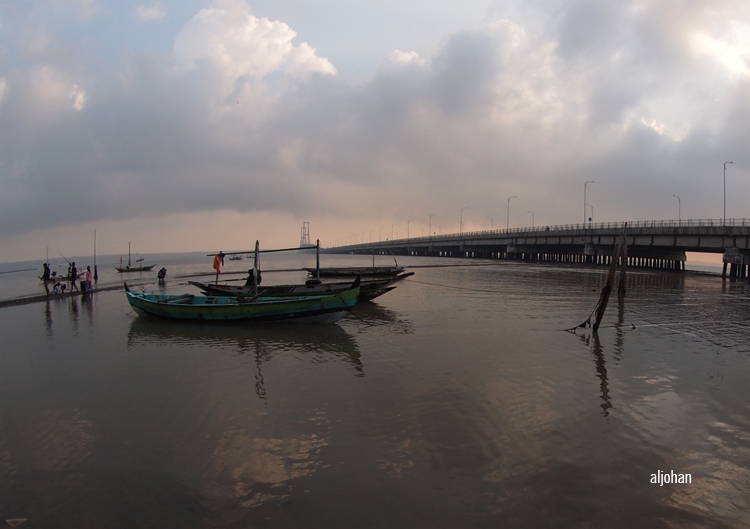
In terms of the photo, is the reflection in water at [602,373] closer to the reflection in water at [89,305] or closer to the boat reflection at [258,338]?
the boat reflection at [258,338]

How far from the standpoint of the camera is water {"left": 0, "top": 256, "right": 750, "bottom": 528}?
7195 mm

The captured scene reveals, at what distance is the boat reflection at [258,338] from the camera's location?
17.1 m

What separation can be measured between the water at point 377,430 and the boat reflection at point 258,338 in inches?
7.4

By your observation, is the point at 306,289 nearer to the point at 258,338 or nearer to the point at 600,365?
the point at 258,338

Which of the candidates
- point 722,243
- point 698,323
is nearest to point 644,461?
point 698,323

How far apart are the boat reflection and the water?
188 millimetres

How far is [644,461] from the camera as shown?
853cm

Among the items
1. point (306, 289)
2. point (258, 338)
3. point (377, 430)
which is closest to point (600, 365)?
point (377, 430)

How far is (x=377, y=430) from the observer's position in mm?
9875

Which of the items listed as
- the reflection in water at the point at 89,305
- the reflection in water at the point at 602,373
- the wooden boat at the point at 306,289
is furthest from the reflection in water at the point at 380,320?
the reflection in water at the point at 89,305

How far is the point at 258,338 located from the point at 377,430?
11104 millimetres

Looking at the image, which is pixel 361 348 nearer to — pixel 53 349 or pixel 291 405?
pixel 291 405

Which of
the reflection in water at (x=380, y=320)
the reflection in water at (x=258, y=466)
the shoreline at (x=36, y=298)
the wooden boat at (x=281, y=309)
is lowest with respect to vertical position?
the reflection in water at (x=258, y=466)

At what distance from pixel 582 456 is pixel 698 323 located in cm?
1896
